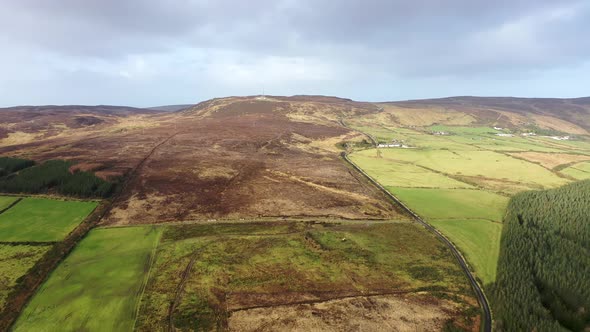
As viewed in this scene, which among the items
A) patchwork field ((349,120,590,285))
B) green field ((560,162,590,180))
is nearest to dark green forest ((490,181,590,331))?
patchwork field ((349,120,590,285))

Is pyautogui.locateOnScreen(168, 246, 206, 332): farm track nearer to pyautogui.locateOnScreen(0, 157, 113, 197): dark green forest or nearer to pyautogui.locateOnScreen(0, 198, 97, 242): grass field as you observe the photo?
pyautogui.locateOnScreen(0, 198, 97, 242): grass field

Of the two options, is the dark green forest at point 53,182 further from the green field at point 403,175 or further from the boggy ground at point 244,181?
the green field at point 403,175

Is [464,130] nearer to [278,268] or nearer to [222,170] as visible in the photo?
[222,170]

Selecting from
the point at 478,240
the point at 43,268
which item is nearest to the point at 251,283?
the point at 43,268

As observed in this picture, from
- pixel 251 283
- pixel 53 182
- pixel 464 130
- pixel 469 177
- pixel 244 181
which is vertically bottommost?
pixel 251 283

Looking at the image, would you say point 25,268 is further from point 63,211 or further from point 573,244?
point 573,244

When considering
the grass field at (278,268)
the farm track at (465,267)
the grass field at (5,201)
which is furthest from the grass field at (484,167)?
the grass field at (5,201)

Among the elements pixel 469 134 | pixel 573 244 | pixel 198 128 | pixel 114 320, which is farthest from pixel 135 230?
pixel 469 134
